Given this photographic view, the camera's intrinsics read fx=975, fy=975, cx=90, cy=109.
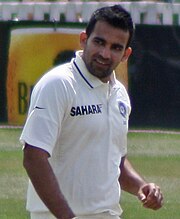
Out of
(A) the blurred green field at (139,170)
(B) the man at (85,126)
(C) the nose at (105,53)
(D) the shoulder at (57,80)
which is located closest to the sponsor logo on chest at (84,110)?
(B) the man at (85,126)

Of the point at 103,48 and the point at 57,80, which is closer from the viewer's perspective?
the point at 57,80

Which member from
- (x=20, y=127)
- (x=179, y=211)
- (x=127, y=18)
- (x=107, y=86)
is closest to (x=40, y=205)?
(x=107, y=86)

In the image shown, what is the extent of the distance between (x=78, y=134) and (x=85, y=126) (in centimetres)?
5

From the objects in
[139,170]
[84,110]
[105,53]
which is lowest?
[139,170]

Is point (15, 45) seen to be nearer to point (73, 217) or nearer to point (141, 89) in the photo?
point (141, 89)

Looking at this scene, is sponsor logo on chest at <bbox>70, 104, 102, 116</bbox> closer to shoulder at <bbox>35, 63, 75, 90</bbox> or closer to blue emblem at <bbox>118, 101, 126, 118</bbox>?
shoulder at <bbox>35, 63, 75, 90</bbox>

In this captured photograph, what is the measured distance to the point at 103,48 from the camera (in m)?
4.44

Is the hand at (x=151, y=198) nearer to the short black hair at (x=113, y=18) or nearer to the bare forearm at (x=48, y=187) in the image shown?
the bare forearm at (x=48, y=187)

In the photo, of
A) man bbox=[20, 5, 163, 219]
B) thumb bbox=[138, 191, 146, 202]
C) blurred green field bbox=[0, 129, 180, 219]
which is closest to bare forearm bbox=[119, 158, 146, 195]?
thumb bbox=[138, 191, 146, 202]

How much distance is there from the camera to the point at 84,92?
4438 mm

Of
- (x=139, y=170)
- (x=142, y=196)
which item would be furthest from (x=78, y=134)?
(x=139, y=170)

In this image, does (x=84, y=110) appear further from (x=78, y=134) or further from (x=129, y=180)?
(x=129, y=180)

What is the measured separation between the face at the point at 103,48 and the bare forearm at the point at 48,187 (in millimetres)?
553

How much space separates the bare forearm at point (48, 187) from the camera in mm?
4129
